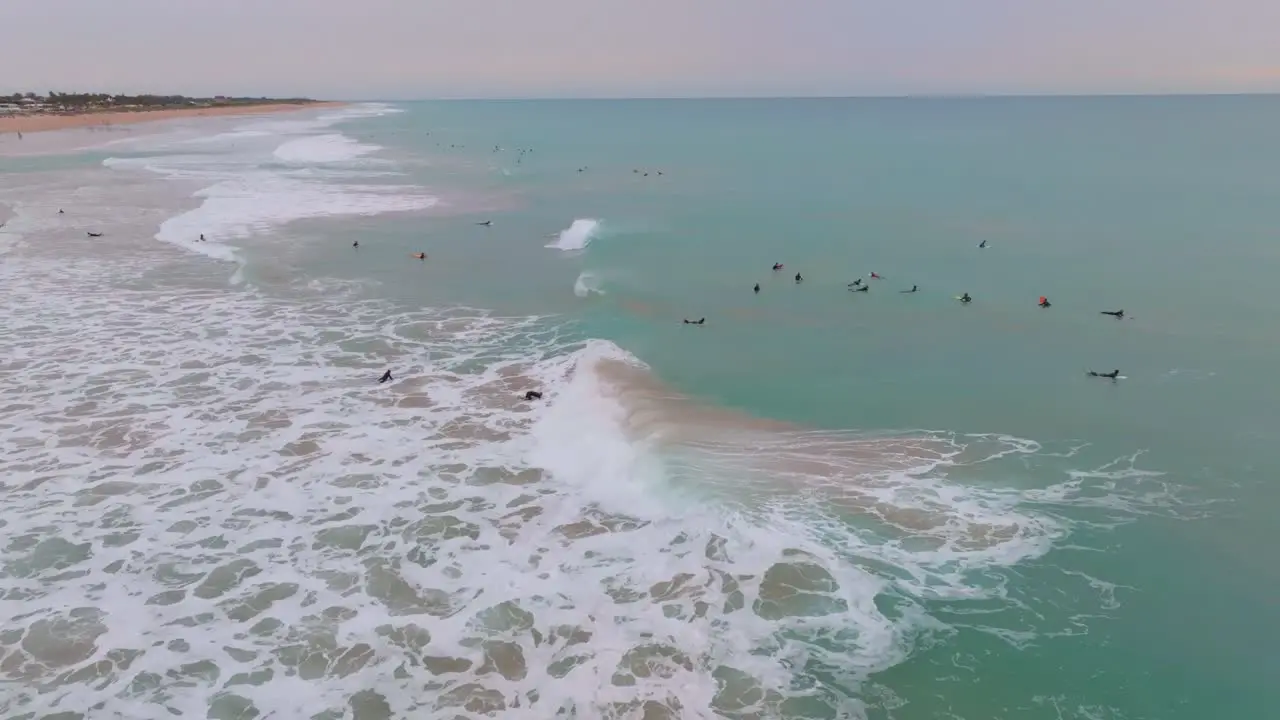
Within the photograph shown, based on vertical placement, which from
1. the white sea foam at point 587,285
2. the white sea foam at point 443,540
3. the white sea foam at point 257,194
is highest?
the white sea foam at point 257,194

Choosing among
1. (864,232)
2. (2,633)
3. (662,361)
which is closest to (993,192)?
(864,232)

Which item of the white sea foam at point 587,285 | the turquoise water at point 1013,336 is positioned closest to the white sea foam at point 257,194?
the turquoise water at point 1013,336

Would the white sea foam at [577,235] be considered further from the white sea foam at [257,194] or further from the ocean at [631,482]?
the white sea foam at [257,194]

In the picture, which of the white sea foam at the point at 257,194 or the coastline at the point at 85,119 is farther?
the coastline at the point at 85,119

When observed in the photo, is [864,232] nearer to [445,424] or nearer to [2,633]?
[445,424]

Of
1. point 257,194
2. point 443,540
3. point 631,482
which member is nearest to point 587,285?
point 631,482

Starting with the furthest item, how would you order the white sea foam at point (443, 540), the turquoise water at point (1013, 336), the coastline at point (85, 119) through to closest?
the coastline at point (85, 119) < the turquoise water at point (1013, 336) < the white sea foam at point (443, 540)

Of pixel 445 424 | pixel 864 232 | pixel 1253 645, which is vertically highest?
pixel 864 232
